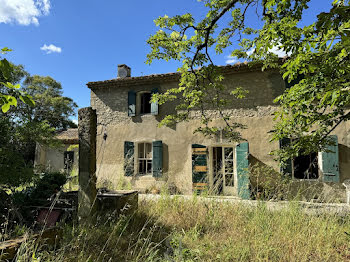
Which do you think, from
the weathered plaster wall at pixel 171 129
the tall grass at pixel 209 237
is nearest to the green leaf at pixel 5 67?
the tall grass at pixel 209 237

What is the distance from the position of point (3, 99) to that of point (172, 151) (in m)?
7.16

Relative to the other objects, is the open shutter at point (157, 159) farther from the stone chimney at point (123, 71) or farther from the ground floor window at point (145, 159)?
the stone chimney at point (123, 71)

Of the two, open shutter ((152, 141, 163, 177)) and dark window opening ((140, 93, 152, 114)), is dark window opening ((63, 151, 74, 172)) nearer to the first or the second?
open shutter ((152, 141, 163, 177))

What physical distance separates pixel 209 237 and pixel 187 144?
4972 millimetres

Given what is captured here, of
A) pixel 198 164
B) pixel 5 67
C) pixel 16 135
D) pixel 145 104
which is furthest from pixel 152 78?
pixel 5 67

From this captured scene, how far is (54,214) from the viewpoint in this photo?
388 centimetres

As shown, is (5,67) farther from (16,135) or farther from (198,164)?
(198,164)

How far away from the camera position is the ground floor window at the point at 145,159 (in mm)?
8984

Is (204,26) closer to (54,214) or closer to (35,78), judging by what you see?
(54,214)

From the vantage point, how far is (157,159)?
8.56 m

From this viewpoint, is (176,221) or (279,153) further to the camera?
(176,221)

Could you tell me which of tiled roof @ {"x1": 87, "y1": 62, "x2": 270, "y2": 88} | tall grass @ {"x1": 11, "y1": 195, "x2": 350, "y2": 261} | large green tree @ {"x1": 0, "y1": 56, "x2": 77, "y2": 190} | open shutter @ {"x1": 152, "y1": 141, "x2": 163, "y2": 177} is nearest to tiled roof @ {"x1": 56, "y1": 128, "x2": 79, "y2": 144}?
tiled roof @ {"x1": 87, "y1": 62, "x2": 270, "y2": 88}

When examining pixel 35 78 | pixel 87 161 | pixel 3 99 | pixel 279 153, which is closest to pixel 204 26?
pixel 279 153

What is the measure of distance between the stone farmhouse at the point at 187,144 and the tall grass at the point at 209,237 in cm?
256
